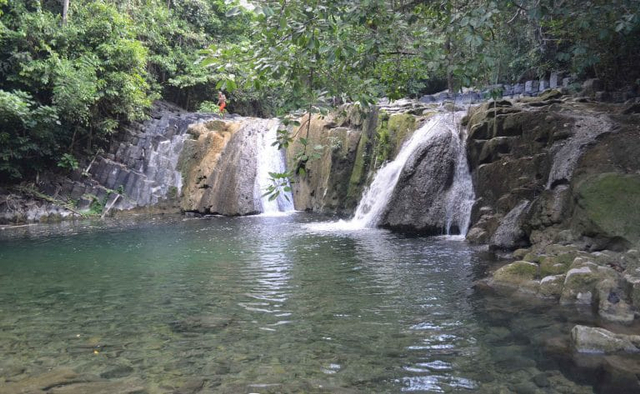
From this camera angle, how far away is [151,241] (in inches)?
536

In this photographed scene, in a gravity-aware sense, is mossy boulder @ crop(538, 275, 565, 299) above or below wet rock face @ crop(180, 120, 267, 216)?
below

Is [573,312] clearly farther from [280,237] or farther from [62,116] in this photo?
[62,116]

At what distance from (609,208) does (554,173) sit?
231 centimetres

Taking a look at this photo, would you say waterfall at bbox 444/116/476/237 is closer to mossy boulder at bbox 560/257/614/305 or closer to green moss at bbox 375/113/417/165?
green moss at bbox 375/113/417/165

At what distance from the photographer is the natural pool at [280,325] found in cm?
432

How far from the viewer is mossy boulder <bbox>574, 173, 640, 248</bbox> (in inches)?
Result: 288

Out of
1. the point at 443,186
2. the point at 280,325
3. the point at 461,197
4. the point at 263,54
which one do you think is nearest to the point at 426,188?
the point at 443,186

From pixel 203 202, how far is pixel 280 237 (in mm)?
9224

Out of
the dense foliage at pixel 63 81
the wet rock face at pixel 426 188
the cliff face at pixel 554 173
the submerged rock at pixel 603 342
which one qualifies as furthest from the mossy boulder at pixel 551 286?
the dense foliage at pixel 63 81

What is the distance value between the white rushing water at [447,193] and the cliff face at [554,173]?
1.63 feet

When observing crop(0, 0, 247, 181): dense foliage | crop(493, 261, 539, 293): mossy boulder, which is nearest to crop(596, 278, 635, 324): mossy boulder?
crop(493, 261, 539, 293): mossy boulder

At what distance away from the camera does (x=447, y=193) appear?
1320 cm

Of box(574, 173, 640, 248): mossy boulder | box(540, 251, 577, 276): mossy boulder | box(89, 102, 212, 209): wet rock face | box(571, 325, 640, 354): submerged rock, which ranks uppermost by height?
box(89, 102, 212, 209): wet rock face

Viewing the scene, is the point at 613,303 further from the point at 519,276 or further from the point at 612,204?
the point at 612,204
